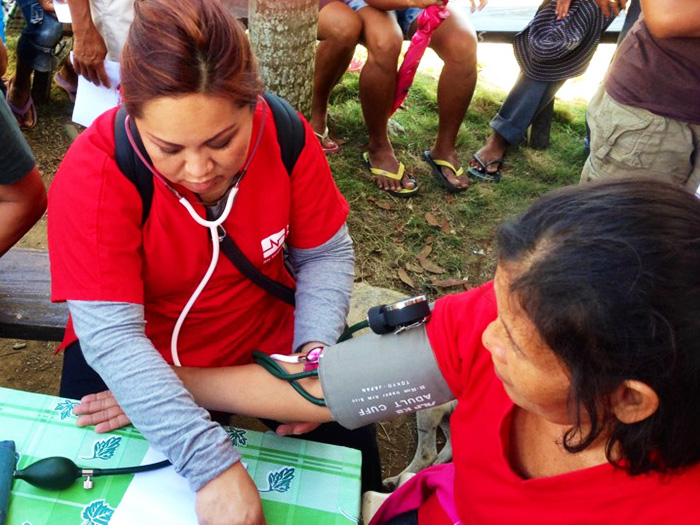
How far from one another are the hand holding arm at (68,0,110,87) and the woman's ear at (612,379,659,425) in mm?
2688

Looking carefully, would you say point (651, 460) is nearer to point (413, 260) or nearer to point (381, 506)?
point (381, 506)

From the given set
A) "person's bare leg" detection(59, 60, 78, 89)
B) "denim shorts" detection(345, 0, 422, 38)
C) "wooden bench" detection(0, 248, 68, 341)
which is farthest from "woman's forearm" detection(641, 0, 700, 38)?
"person's bare leg" detection(59, 60, 78, 89)

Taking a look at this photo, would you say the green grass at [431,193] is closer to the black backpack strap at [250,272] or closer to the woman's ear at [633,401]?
the black backpack strap at [250,272]

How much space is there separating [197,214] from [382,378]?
0.59 metres

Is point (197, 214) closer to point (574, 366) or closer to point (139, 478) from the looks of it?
point (139, 478)

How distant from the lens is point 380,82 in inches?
155

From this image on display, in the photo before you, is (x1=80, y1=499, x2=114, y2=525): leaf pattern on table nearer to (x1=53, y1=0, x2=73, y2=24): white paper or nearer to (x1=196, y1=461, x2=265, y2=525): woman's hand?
(x1=196, y1=461, x2=265, y2=525): woman's hand

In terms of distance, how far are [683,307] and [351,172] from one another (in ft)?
11.6

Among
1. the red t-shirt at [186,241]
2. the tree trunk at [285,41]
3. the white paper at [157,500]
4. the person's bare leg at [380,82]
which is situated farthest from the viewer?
the person's bare leg at [380,82]

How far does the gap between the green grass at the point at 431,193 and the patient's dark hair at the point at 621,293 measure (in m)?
2.50

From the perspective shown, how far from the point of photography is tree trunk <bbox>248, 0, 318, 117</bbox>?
97.7 inches

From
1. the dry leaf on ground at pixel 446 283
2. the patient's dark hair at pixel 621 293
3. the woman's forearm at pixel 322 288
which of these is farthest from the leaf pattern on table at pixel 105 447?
the dry leaf on ground at pixel 446 283

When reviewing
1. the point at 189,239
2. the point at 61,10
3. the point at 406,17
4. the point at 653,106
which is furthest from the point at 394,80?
the point at 189,239

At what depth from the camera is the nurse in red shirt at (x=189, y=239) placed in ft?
4.33
